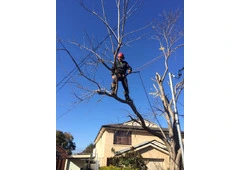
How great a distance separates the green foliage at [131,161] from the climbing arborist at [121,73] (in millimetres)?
6150

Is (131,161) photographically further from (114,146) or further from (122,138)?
(122,138)

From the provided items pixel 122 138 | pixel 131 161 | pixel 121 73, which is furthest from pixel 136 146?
pixel 121 73

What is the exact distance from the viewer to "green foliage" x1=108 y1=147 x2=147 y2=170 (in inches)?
356

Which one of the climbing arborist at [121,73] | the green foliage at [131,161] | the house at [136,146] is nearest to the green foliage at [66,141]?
the house at [136,146]

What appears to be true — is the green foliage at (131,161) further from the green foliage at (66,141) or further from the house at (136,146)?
the green foliage at (66,141)

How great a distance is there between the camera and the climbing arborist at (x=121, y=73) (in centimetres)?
337

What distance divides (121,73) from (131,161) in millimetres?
6474

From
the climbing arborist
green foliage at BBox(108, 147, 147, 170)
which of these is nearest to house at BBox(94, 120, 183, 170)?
green foliage at BBox(108, 147, 147, 170)

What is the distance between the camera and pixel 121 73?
3477 millimetres

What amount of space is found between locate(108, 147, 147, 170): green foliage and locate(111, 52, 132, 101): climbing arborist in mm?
6150
